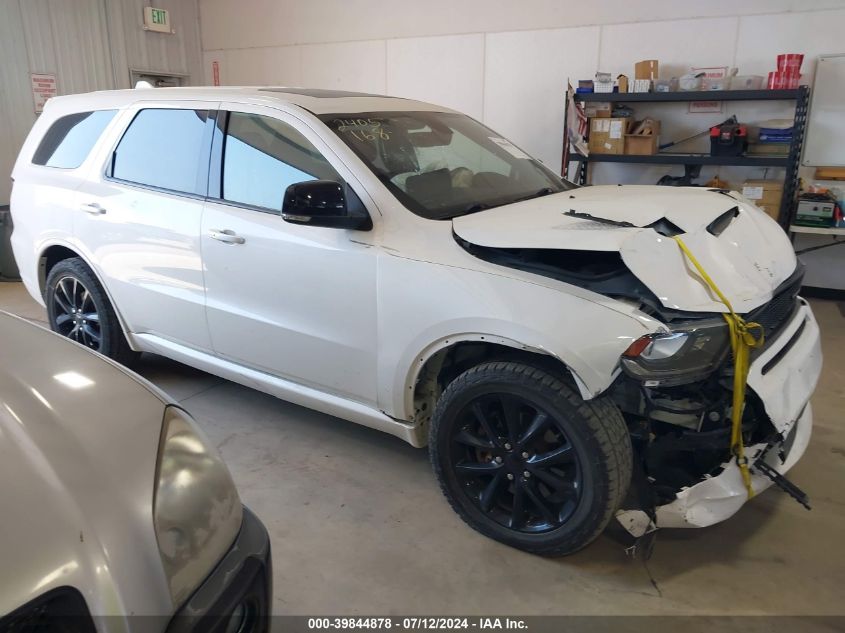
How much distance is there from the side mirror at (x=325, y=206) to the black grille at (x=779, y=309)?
138 cm

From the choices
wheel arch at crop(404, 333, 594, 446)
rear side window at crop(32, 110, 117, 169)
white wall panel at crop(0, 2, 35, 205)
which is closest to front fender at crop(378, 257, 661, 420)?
wheel arch at crop(404, 333, 594, 446)

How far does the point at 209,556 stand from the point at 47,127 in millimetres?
3434

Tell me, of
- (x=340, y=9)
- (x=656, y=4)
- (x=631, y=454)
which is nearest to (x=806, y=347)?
(x=631, y=454)

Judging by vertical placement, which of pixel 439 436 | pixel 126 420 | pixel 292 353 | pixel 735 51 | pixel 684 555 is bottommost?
pixel 684 555

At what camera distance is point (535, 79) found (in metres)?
6.41

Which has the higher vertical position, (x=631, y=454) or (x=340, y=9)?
(x=340, y=9)

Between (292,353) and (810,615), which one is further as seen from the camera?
(292,353)

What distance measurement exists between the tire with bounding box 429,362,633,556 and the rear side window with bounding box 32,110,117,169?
2.49 m

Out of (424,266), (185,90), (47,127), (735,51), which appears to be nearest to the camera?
(424,266)

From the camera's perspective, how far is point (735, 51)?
5.57m

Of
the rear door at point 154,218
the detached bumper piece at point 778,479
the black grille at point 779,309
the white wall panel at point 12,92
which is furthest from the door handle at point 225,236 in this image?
the white wall panel at point 12,92

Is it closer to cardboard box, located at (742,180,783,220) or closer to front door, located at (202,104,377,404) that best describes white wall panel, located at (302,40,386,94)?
cardboard box, located at (742,180,783,220)

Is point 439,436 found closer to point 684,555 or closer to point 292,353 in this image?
point 292,353

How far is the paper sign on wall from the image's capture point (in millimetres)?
7203
